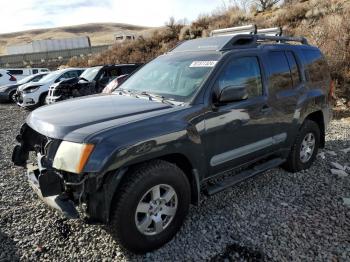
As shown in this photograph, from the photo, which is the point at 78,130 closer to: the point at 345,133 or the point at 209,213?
the point at 209,213

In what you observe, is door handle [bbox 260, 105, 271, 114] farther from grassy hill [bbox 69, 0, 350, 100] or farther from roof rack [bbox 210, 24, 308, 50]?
grassy hill [bbox 69, 0, 350, 100]

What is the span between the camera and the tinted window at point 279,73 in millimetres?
4410

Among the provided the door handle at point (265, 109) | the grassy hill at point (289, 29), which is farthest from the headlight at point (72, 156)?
the grassy hill at point (289, 29)

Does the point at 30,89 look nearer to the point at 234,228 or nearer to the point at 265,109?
the point at 265,109

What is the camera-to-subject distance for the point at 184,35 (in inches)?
918

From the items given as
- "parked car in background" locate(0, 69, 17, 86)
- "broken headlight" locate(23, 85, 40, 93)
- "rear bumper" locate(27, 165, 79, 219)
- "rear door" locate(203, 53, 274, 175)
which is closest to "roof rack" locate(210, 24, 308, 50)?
"rear door" locate(203, 53, 274, 175)

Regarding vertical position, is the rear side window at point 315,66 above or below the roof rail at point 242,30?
below

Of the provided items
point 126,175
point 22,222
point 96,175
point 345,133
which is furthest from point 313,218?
point 345,133

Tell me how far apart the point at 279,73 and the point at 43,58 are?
3953 centimetres

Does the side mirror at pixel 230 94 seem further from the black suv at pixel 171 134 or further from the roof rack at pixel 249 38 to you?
the roof rack at pixel 249 38

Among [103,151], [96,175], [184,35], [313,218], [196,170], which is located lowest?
[313,218]

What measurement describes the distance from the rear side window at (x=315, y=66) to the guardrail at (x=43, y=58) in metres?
34.2

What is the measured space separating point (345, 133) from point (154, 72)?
472 cm

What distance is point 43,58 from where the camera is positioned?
131 ft
